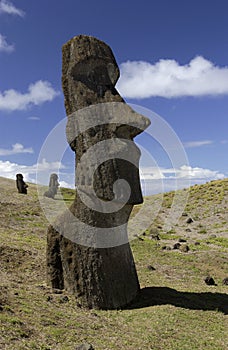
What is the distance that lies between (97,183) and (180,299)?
4721 mm

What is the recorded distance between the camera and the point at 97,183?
10.1 m

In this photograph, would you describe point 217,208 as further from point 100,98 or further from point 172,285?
point 100,98

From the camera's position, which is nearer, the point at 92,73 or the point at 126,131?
the point at 126,131

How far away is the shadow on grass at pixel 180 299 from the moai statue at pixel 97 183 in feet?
1.81

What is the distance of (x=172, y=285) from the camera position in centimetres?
1416

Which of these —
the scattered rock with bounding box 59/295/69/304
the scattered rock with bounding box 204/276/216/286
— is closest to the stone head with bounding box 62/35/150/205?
the scattered rock with bounding box 59/295/69/304

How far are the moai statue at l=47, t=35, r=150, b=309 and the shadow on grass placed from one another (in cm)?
55

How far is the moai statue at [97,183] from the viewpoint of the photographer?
33.4ft

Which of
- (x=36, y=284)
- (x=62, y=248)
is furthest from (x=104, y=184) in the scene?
(x=36, y=284)

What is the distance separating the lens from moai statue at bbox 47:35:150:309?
33.4 feet

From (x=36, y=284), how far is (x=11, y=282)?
33.3 inches

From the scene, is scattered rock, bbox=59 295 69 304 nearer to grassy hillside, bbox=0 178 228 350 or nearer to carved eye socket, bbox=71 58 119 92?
grassy hillside, bbox=0 178 228 350

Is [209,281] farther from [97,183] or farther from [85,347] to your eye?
[85,347]

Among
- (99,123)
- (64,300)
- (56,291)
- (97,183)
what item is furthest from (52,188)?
(97,183)
